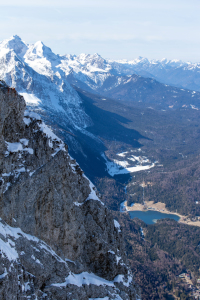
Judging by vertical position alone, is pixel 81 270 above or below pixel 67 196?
below

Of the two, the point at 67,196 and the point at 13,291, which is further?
the point at 67,196

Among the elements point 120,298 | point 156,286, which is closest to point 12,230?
point 120,298

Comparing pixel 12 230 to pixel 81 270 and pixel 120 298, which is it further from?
pixel 120 298

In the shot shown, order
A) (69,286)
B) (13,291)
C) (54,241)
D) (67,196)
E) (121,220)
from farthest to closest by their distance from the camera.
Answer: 1. (121,220)
2. (67,196)
3. (54,241)
4. (69,286)
5. (13,291)

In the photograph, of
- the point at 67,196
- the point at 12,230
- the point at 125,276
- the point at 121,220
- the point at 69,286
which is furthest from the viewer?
the point at 121,220

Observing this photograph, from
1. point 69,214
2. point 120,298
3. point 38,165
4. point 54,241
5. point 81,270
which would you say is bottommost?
point 120,298

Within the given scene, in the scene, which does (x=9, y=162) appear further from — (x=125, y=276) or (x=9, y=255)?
(x=125, y=276)
